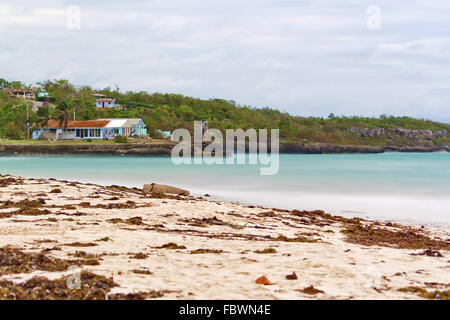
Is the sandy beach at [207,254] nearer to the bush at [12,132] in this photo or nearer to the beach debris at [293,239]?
the beach debris at [293,239]

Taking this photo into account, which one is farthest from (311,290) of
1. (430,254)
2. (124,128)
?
(124,128)

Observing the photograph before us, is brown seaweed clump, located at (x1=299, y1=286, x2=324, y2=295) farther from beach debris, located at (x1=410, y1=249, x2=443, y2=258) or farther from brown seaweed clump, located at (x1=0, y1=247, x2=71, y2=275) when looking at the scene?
beach debris, located at (x1=410, y1=249, x2=443, y2=258)

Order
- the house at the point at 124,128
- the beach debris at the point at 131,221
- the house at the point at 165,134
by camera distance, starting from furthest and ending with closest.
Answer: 1. the house at the point at 165,134
2. the house at the point at 124,128
3. the beach debris at the point at 131,221

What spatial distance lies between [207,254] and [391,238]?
14.4 feet

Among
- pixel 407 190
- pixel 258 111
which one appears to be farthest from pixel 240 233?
pixel 258 111

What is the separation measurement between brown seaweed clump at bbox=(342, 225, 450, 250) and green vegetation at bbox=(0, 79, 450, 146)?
60.6 m

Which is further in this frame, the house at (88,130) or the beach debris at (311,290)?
the house at (88,130)

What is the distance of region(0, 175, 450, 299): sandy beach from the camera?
5.53 meters

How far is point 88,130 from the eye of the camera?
6894cm

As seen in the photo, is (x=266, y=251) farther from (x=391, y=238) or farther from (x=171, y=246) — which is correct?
(x=391, y=238)

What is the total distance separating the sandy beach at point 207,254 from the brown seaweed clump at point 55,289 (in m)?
0.01

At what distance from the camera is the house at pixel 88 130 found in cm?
6850

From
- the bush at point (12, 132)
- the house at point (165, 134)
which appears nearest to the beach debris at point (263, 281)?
the house at point (165, 134)
